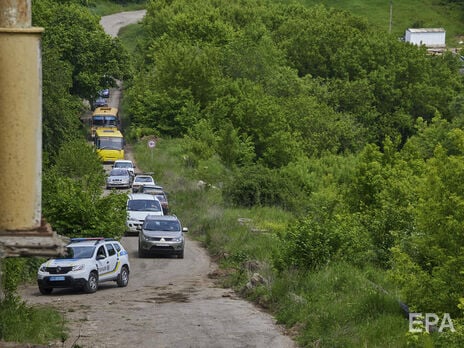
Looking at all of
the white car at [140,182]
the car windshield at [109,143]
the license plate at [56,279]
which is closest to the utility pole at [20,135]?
the license plate at [56,279]

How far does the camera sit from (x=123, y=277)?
32.3 meters

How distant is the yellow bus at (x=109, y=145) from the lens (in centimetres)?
7069

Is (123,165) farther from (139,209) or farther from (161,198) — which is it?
(139,209)

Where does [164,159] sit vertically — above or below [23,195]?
below

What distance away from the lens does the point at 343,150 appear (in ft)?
305

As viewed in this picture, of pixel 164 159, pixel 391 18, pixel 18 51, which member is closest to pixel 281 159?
pixel 164 159

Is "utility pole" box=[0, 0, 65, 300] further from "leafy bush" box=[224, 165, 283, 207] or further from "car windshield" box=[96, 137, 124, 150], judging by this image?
"car windshield" box=[96, 137, 124, 150]

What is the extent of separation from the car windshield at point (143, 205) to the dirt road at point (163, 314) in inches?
362

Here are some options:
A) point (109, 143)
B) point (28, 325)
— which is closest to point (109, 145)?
point (109, 143)

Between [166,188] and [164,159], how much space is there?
11011 millimetres

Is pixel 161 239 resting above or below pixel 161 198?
above

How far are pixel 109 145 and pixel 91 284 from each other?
41.2 metres

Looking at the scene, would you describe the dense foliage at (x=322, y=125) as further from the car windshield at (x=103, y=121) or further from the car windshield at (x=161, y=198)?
the car windshield at (x=161, y=198)

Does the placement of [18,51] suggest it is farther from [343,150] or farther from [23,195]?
[343,150]
